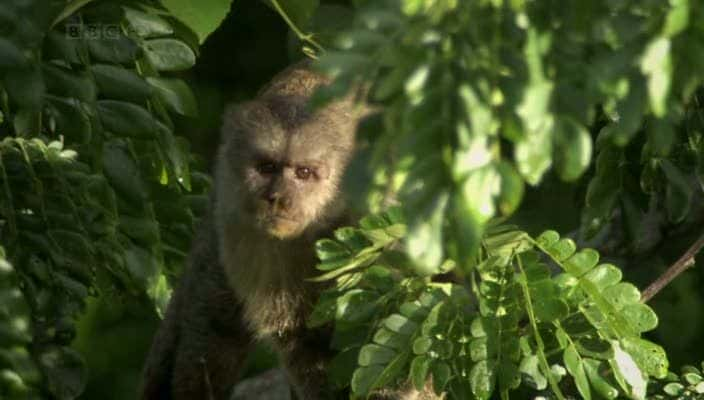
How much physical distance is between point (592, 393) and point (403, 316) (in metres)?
0.54

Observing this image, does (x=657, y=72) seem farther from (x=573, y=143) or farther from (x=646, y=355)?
(x=646, y=355)

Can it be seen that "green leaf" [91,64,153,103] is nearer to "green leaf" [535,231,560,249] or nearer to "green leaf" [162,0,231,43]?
"green leaf" [162,0,231,43]

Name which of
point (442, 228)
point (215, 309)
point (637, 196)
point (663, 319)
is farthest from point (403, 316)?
point (663, 319)

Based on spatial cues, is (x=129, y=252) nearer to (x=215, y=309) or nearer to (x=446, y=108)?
(x=215, y=309)

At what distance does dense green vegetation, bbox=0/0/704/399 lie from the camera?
2258 mm

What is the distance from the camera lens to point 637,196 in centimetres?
410

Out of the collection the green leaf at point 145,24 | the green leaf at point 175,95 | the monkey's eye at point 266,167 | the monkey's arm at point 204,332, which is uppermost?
the green leaf at point 145,24

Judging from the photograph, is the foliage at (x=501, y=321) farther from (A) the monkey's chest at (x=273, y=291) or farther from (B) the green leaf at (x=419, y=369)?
(A) the monkey's chest at (x=273, y=291)

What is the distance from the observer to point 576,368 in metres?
3.59

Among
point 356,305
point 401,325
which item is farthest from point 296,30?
point 401,325

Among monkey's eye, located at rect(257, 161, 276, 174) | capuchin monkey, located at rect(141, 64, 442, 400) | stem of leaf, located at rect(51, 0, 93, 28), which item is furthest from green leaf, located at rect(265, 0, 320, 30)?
stem of leaf, located at rect(51, 0, 93, 28)

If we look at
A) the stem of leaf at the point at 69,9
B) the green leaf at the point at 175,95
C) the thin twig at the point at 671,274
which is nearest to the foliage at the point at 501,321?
the thin twig at the point at 671,274

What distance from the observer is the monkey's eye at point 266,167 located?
5359 mm

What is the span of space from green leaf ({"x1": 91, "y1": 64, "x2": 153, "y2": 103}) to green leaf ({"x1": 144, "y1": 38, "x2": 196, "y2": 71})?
0.26 meters
